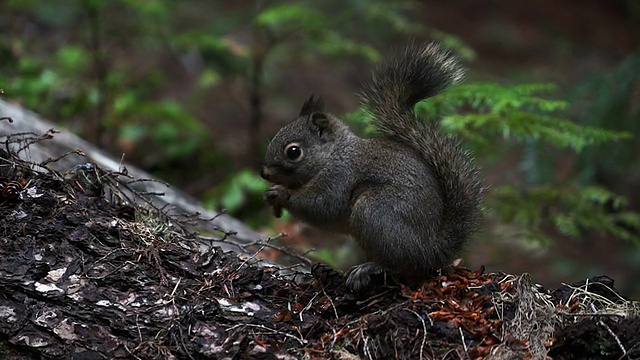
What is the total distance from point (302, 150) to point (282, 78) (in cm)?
661

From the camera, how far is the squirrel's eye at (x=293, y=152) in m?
3.39

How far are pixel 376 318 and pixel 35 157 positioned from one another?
232 centimetres

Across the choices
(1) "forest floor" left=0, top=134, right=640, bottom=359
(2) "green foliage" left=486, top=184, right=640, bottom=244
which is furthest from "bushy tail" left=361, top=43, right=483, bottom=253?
(2) "green foliage" left=486, top=184, right=640, bottom=244

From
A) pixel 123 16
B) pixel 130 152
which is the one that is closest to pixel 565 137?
pixel 130 152

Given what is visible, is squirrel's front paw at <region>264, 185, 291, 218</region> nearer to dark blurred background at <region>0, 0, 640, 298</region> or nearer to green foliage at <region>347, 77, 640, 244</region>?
dark blurred background at <region>0, 0, 640, 298</region>

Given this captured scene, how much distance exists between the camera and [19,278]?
2600mm

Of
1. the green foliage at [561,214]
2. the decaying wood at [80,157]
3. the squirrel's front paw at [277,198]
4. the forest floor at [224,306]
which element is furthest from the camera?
the green foliage at [561,214]

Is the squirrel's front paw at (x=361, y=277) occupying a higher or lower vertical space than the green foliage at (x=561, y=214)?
lower

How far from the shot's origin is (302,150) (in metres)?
3.41

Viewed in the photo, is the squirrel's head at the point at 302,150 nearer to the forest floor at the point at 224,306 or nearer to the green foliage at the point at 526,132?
the green foliage at the point at 526,132

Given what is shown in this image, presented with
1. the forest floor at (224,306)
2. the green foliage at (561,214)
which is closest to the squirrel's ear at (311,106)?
the forest floor at (224,306)

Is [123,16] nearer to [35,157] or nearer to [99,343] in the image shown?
[35,157]

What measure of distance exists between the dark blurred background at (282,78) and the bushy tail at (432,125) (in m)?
0.86

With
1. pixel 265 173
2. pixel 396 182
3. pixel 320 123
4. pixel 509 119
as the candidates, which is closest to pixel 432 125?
pixel 396 182
